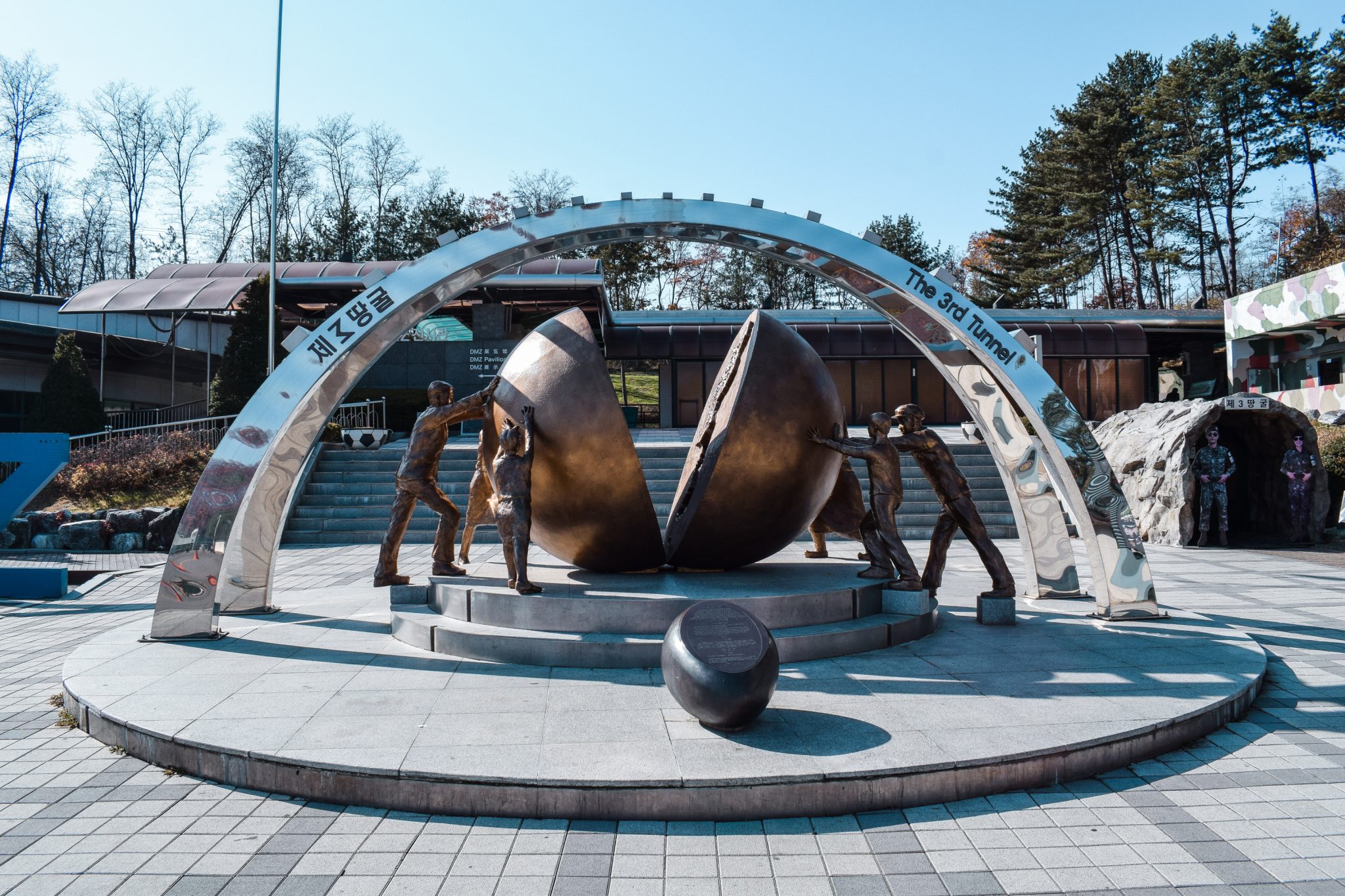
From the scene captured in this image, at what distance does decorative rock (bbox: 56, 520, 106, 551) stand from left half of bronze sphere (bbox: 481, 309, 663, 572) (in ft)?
47.6

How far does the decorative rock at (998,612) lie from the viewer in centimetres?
897

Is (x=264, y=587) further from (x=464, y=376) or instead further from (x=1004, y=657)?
(x=464, y=376)

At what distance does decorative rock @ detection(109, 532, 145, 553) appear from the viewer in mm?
18656

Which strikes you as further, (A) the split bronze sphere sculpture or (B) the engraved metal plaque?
(A) the split bronze sphere sculpture

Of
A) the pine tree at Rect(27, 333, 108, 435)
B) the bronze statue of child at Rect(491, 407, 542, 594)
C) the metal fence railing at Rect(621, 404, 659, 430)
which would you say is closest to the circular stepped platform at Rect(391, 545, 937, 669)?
the bronze statue of child at Rect(491, 407, 542, 594)

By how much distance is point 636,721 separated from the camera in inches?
231

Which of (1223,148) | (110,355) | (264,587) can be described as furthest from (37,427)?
(1223,148)

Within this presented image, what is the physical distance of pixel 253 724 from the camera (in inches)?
228

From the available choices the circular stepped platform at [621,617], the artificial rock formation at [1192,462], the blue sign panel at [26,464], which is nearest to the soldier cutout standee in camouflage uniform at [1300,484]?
the artificial rock formation at [1192,462]

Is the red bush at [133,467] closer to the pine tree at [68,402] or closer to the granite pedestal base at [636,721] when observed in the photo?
the pine tree at [68,402]

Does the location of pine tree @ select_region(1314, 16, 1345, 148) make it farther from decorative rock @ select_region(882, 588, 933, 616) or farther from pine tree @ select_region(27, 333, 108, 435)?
pine tree @ select_region(27, 333, 108, 435)

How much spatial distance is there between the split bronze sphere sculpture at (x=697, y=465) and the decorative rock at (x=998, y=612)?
6.69 feet

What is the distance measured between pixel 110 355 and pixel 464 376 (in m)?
14.7

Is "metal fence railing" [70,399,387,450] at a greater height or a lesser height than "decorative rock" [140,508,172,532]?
greater
